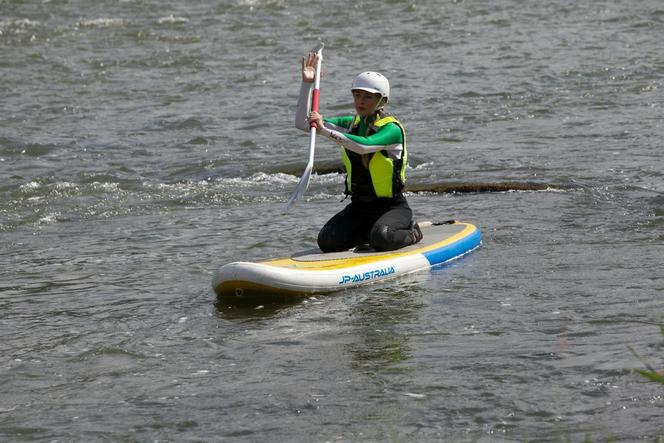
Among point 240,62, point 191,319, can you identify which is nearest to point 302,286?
point 191,319

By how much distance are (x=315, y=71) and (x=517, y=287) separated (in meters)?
1.81

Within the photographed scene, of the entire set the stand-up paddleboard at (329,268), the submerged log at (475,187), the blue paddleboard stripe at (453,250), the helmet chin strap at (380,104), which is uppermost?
the helmet chin strap at (380,104)

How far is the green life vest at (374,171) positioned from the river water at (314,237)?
64cm

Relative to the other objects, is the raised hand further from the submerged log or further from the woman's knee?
the submerged log

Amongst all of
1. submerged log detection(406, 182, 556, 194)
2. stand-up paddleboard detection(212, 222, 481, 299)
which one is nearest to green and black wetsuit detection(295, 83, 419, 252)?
stand-up paddleboard detection(212, 222, 481, 299)

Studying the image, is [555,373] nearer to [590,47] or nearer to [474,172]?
[474,172]

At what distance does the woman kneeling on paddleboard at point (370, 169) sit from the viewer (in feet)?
24.9

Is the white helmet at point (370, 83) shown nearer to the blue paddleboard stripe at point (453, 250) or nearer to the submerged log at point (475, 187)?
the blue paddleboard stripe at point (453, 250)

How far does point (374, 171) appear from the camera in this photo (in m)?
7.88

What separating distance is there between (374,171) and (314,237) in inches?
51.7

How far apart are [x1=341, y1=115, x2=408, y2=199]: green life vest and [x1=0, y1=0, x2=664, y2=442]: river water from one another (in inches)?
25.0

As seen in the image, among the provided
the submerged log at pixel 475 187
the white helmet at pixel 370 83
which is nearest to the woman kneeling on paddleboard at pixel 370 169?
the white helmet at pixel 370 83

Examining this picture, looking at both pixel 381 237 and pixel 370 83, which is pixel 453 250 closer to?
pixel 381 237

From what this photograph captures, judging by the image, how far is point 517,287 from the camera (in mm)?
7238
